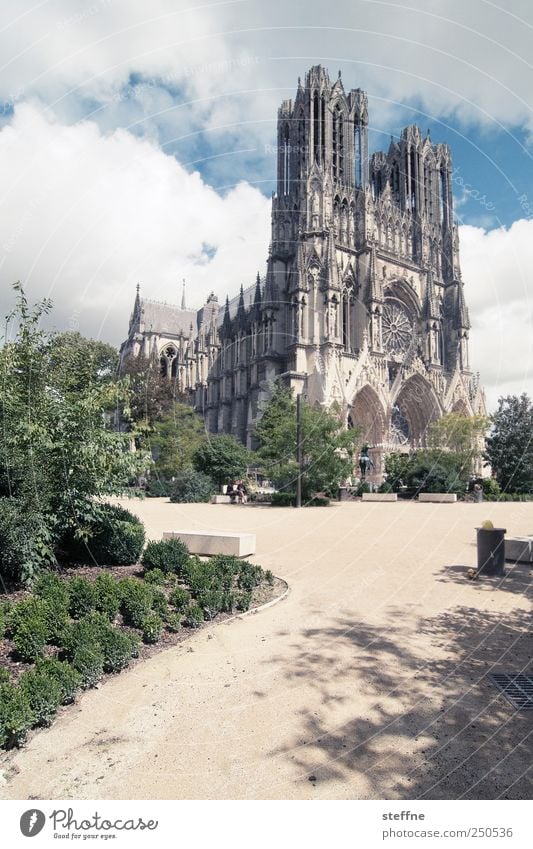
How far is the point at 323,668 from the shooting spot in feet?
17.4

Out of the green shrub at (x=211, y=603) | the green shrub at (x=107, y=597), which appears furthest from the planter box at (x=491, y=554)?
the green shrub at (x=107, y=597)

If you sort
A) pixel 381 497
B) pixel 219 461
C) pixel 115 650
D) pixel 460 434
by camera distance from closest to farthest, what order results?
1. pixel 115 650
2. pixel 381 497
3. pixel 219 461
4. pixel 460 434

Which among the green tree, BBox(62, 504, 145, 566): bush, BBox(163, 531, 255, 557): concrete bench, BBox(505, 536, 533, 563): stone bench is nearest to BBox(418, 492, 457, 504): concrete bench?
the green tree

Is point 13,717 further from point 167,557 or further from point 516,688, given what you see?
point 167,557

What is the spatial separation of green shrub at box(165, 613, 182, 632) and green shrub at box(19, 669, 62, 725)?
2177 mm

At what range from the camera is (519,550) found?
34.3ft

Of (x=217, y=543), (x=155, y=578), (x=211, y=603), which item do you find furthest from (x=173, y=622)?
(x=217, y=543)

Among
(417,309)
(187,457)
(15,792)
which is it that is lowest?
(15,792)

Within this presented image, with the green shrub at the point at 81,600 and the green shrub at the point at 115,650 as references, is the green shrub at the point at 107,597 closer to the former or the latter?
the green shrub at the point at 81,600

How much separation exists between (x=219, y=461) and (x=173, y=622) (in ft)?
83.5

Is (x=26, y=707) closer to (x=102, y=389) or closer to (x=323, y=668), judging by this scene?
(x=323, y=668)

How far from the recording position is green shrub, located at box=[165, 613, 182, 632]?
667 cm
